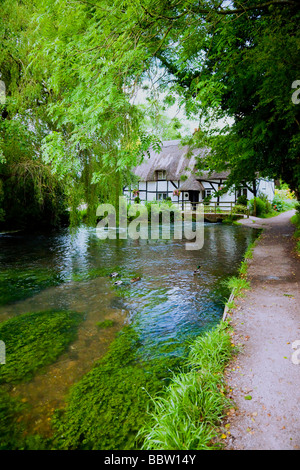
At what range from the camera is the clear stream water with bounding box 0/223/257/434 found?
13.5 feet

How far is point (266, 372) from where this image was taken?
3.29 meters

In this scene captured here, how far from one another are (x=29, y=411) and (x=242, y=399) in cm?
253

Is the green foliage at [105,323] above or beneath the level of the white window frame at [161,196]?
beneath

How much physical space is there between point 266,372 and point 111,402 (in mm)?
1938

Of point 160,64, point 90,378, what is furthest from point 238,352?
point 160,64

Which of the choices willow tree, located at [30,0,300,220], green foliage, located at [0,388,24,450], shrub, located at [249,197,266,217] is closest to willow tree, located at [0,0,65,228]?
willow tree, located at [30,0,300,220]

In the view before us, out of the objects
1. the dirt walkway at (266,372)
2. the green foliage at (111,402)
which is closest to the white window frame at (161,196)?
the dirt walkway at (266,372)

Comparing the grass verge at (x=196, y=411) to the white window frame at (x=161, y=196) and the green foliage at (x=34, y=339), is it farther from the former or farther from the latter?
the white window frame at (x=161, y=196)

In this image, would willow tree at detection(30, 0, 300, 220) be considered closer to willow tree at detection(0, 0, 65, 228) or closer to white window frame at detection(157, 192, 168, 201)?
willow tree at detection(0, 0, 65, 228)

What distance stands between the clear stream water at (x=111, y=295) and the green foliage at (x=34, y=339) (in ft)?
0.70

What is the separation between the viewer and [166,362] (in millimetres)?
4293

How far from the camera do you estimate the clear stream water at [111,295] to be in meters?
4.13

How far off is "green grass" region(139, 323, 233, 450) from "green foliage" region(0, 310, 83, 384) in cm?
218

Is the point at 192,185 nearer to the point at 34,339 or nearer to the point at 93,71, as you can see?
the point at 93,71
